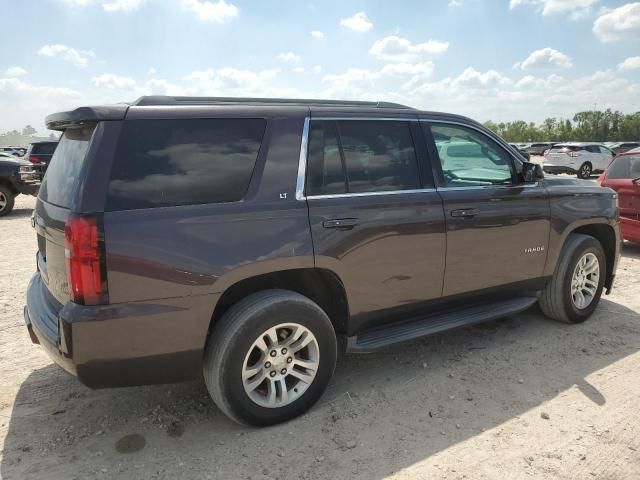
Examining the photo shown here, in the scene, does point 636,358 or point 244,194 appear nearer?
point 244,194

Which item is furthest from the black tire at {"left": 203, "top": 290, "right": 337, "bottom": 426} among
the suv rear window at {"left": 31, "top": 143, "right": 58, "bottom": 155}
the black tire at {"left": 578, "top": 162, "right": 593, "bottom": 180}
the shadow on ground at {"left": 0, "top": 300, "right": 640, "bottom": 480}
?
the black tire at {"left": 578, "top": 162, "right": 593, "bottom": 180}

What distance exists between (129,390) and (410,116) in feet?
9.24

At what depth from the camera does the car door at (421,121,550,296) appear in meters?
3.78

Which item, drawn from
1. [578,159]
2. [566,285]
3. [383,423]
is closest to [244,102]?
[383,423]

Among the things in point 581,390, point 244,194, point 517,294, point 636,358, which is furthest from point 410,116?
point 636,358

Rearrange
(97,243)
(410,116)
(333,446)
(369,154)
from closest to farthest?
(97,243) < (333,446) < (369,154) < (410,116)

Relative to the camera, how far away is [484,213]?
12.8 ft

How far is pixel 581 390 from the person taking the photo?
3543mm

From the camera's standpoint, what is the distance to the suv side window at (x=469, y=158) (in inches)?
153

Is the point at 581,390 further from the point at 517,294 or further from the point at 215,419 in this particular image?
the point at 215,419

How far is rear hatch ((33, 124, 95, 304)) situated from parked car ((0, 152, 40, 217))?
10080 millimetres

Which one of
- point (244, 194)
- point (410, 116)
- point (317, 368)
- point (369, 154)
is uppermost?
point (410, 116)

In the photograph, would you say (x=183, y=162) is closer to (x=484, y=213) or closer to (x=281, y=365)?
(x=281, y=365)

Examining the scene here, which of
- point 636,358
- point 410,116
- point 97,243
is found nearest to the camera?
point 97,243
